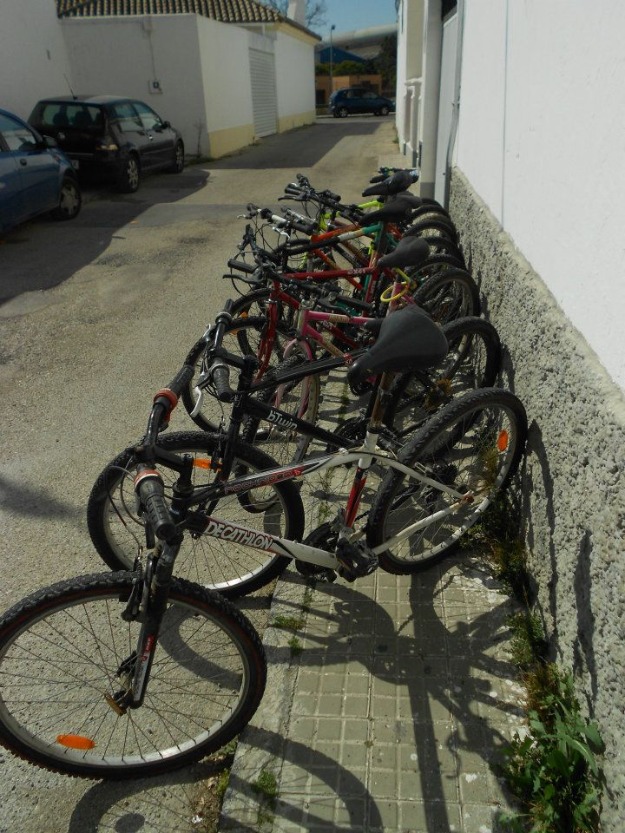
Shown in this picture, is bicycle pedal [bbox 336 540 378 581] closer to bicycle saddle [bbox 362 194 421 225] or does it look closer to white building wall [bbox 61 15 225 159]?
bicycle saddle [bbox 362 194 421 225]

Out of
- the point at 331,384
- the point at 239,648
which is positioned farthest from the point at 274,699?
the point at 331,384

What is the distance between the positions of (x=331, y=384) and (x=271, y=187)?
9348mm

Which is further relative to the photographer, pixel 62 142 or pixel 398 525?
pixel 62 142

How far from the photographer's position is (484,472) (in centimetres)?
305

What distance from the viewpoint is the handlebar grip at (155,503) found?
5.58 feet

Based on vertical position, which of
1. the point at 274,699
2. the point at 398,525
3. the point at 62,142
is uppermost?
the point at 62,142

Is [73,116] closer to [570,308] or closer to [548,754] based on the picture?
[570,308]

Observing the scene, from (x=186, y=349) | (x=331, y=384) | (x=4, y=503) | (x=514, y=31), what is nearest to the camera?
(x=514, y=31)

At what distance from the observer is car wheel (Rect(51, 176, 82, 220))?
9.96 meters

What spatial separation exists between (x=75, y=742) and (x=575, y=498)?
1.85 meters

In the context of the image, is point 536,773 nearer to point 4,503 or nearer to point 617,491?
point 617,491

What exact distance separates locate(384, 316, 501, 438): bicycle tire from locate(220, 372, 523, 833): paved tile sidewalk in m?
0.86

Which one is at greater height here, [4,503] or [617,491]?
[617,491]

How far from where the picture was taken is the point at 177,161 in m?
14.7
